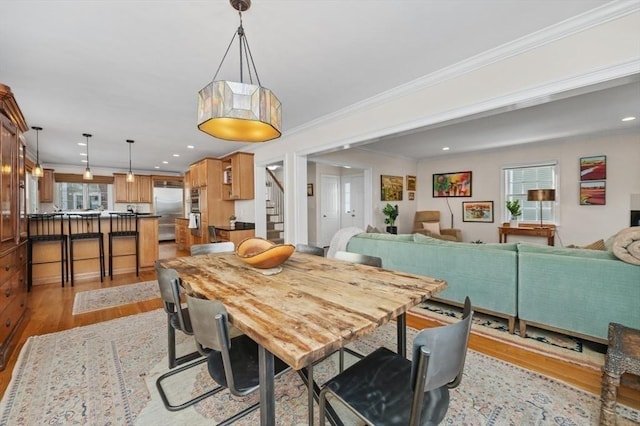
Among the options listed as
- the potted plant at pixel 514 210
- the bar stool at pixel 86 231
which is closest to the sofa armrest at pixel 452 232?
the potted plant at pixel 514 210

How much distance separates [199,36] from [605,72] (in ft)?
9.55

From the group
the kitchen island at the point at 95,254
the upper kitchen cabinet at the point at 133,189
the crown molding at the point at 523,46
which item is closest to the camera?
the crown molding at the point at 523,46

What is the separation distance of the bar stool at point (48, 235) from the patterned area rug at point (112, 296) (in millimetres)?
930

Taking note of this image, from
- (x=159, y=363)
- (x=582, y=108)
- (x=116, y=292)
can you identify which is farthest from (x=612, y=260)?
(x=116, y=292)

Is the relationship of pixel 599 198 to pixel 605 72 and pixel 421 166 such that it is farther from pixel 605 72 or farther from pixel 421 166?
pixel 605 72

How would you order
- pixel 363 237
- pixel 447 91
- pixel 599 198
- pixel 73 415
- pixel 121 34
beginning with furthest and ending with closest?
1. pixel 599 198
2. pixel 363 237
3. pixel 447 91
4. pixel 121 34
5. pixel 73 415

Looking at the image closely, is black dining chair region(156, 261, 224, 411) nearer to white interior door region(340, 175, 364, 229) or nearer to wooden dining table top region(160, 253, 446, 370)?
wooden dining table top region(160, 253, 446, 370)

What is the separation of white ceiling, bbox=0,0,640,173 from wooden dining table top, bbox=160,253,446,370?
1.74 metres

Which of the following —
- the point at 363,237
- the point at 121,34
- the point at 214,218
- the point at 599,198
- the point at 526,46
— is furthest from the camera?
the point at 214,218

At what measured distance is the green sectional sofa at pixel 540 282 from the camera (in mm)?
2021

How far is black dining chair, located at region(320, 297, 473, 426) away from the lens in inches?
32.3

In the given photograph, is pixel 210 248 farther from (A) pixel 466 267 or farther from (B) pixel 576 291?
(B) pixel 576 291

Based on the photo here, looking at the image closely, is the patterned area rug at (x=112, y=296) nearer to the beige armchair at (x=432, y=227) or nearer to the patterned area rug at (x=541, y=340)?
the patterned area rug at (x=541, y=340)

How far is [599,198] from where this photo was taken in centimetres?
515
